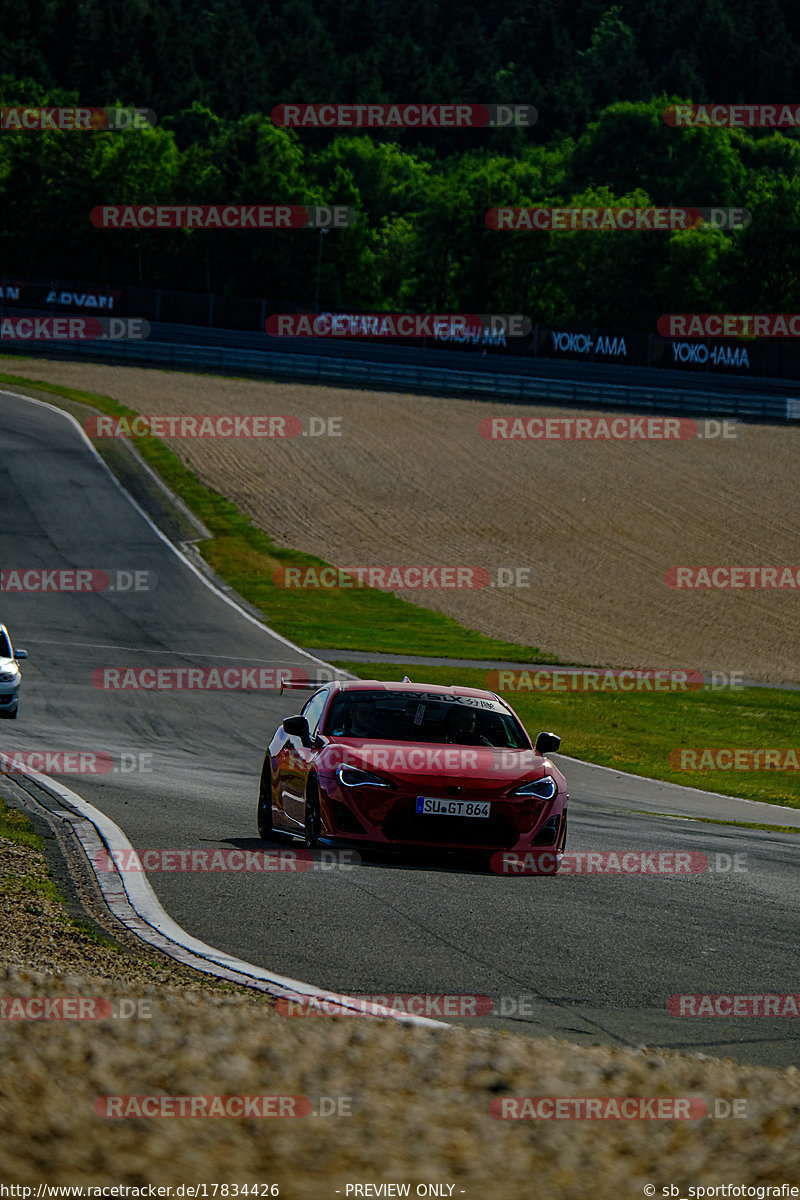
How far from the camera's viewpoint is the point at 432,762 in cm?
1132

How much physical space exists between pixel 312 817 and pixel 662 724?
15416mm

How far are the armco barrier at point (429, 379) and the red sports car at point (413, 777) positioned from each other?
2097 inches

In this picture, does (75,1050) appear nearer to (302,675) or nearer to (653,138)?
(302,675)

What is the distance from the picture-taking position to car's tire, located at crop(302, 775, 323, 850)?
11.3 metres

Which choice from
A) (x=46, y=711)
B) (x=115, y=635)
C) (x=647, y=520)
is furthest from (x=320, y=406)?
(x=46, y=711)

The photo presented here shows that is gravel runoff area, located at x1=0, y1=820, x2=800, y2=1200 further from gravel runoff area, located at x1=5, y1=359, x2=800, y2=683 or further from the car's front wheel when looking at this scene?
gravel runoff area, located at x1=5, y1=359, x2=800, y2=683

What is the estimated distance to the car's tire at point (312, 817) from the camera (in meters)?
11.3

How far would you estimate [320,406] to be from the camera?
6412 centimetres

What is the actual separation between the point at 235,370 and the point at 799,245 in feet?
146
